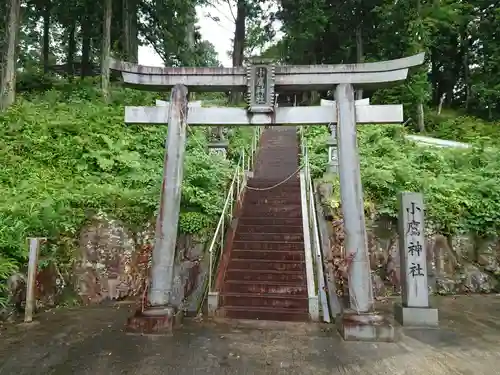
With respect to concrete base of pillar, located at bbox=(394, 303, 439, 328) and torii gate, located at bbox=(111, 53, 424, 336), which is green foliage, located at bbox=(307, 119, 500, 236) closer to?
concrete base of pillar, located at bbox=(394, 303, 439, 328)

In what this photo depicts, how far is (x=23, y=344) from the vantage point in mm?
5625

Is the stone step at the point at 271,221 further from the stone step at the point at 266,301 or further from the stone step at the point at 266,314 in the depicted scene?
the stone step at the point at 266,314

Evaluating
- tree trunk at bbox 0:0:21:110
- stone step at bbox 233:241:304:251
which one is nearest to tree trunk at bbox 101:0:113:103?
tree trunk at bbox 0:0:21:110

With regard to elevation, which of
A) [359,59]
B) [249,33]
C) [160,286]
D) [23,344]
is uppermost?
[249,33]

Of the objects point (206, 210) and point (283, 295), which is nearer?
point (283, 295)

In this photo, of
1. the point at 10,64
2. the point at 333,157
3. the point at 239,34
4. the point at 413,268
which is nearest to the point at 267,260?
the point at 413,268

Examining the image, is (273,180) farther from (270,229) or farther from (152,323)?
(152,323)

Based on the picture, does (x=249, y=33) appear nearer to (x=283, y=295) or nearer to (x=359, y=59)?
(x=359, y=59)

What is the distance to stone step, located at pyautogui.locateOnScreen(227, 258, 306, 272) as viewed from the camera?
8203mm

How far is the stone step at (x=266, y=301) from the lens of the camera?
730 centimetres

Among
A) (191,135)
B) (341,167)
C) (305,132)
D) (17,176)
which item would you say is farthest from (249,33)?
(341,167)

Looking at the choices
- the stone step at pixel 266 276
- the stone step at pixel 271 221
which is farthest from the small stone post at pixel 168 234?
the stone step at pixel 271 221

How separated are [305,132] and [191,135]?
586 cm

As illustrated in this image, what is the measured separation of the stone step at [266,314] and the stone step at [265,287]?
45cm
